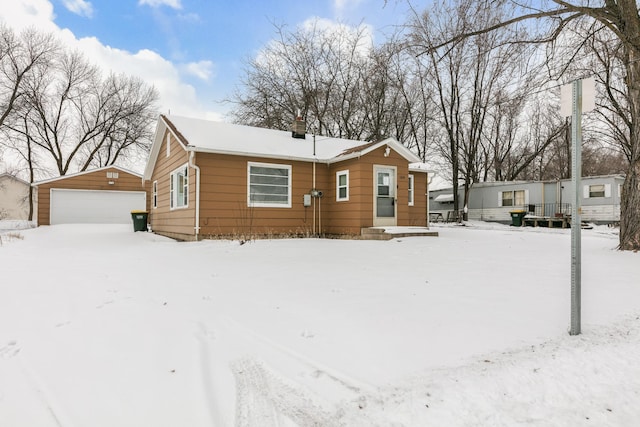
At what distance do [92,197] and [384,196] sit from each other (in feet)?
54.6

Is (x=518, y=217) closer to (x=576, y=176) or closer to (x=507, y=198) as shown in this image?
(x=507, y=198)

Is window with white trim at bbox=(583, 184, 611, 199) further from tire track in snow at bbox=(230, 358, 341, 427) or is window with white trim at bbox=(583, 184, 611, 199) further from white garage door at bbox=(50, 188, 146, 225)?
white garage door at bbox=(50, 188, 146, 225)

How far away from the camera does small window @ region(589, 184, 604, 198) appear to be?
59.6 ft

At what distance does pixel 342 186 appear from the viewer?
11.2m

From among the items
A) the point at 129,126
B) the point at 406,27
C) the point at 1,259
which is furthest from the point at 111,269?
the point at 129,126

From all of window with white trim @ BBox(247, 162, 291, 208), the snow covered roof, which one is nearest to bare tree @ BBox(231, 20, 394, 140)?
the snow covered roof

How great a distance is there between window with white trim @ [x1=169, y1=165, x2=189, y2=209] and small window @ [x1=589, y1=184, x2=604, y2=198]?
20464mm

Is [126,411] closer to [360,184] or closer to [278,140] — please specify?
[360,184]

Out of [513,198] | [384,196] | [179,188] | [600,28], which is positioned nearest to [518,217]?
[513,198]

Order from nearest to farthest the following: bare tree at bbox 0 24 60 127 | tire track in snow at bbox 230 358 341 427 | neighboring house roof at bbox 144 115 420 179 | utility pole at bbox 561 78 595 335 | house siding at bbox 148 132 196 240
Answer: tire track in snow at bbox 230 358 341 427 < utility pole at bbox 561 78 595 335 < neighboring house roof at bbox 144 115 420 179 < house siding at bbox 148 132 196 240 < bare tree at bbox 0 24 60 127

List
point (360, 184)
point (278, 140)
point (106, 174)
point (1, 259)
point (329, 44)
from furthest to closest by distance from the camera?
point (329, 44) → point (106, 174) → point (278, 140) → point (360, 184) → point (1, 259)

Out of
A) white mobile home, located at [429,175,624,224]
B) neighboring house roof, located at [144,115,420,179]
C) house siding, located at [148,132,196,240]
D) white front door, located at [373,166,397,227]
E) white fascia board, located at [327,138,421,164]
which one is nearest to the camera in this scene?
neighboring house roof, located at [144,115,420,179]

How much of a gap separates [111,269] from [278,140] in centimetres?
752

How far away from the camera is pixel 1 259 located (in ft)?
20.8
